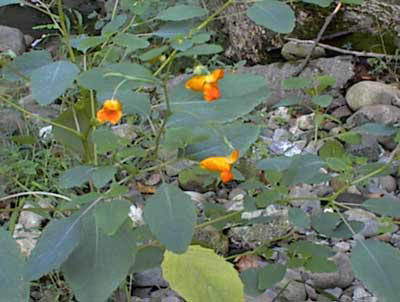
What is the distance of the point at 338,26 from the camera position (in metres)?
3.13

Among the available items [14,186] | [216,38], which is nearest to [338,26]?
[216,38]

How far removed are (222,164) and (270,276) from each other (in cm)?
39

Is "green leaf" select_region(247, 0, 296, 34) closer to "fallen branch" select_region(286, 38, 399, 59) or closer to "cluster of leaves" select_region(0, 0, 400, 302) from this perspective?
"cluster of leaves" select_region(0, 0, 400, 302)

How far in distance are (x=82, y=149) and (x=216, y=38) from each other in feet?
8.04

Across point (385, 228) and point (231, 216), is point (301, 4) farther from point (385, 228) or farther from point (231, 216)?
point (231, 216)

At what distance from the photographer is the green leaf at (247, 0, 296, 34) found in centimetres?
82

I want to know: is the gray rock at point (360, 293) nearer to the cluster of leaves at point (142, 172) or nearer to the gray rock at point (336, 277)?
the gray rock at point (336, 277)

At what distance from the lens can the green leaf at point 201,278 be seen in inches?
37.5

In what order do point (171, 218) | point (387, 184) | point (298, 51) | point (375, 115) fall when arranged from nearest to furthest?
point (171, 218), point (387, 184), point (375, 115), point (298, 51)

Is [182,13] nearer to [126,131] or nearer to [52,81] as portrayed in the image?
[52,81]

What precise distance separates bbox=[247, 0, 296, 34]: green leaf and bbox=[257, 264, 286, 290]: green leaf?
485mm

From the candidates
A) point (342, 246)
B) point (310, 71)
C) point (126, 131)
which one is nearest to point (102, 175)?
point (342, 246)

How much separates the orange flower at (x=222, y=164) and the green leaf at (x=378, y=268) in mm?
226

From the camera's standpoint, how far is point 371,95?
2691mm
